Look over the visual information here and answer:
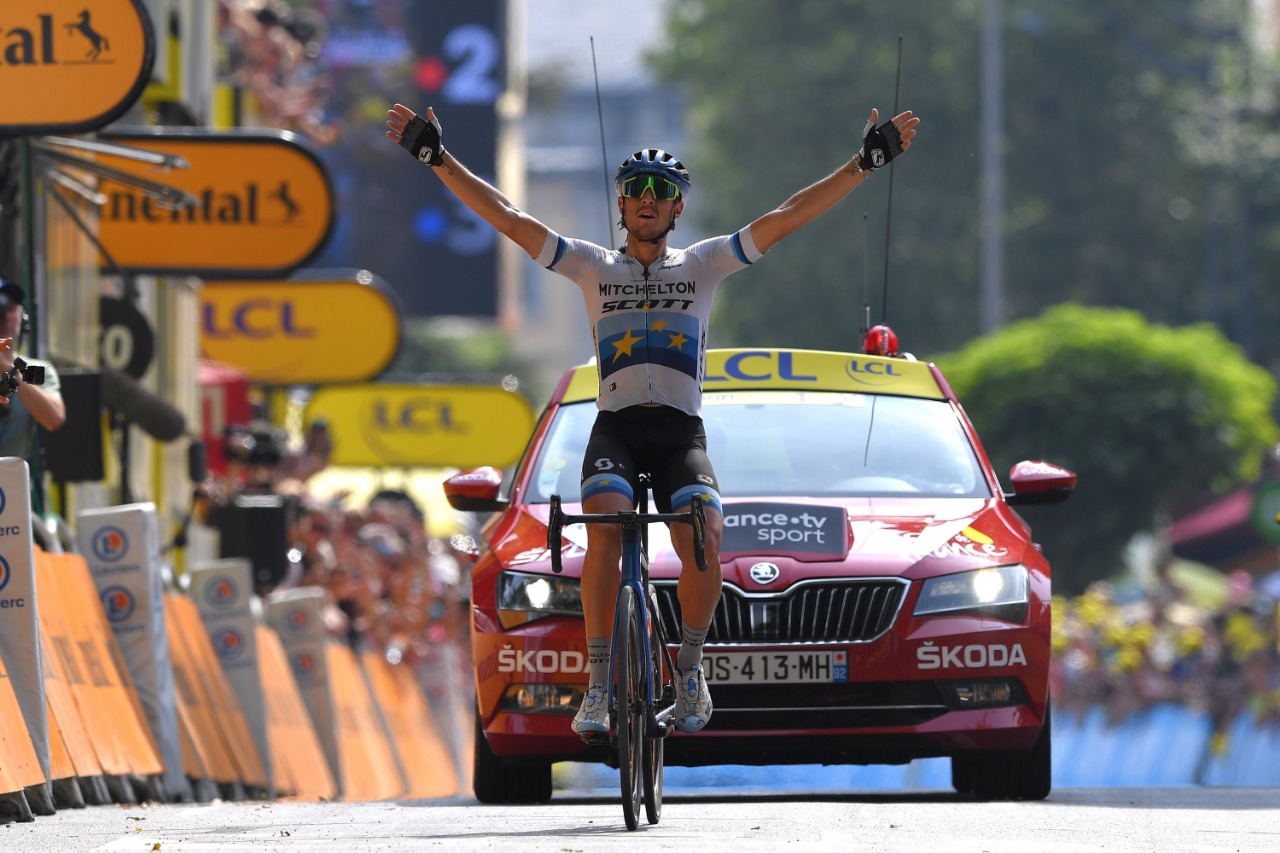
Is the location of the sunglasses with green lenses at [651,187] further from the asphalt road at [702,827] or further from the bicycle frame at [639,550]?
the asphalt road at [702,827]

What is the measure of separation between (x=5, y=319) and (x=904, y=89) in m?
47.6

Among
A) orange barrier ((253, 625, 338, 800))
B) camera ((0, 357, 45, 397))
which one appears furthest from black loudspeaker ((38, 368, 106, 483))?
camera ((0, 357, 45, 397))

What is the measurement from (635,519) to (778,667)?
64.2 inches

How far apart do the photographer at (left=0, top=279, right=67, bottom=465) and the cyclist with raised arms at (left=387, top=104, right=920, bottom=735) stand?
70.1 inches

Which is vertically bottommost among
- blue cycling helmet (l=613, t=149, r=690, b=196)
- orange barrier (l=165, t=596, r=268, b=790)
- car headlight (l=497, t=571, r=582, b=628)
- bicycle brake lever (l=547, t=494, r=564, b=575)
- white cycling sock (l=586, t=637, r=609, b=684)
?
orange barrier (l=165, t=596, r=268, b=790)

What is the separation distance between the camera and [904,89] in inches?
2285

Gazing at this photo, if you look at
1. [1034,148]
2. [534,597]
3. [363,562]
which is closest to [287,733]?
[363,562]

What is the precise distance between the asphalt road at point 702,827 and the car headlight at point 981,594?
2.16 ft

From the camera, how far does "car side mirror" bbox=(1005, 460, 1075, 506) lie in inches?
427

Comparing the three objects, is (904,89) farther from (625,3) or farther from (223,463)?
(625,3)

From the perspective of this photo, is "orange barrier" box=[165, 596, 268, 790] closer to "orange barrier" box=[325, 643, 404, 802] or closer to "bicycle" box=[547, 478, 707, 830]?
"orange barrier" box=[325, 643, 404, 802]

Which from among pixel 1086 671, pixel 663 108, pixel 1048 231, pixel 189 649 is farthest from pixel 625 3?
pixel 189 649

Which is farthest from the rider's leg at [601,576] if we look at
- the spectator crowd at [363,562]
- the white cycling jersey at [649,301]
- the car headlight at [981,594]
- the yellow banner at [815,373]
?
the spectator crowd at [363,562]

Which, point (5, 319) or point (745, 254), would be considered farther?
point (5, 319)
